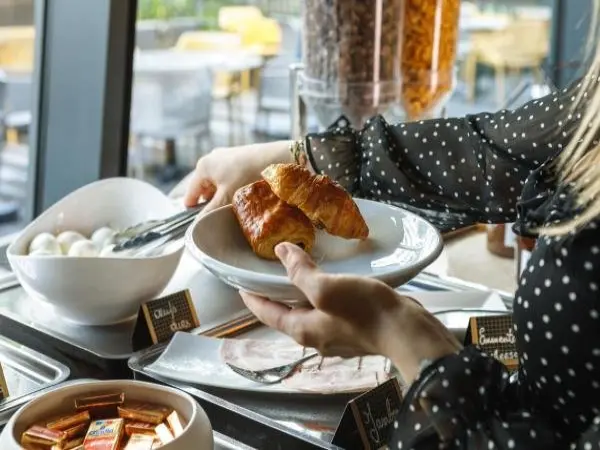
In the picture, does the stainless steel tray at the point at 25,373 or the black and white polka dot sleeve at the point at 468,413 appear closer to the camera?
the black and white polka dot sleeve at the point at 468,413

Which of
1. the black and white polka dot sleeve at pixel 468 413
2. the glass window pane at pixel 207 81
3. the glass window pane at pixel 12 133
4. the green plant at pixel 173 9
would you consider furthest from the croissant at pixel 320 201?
the glass window pane at pixel 207 81

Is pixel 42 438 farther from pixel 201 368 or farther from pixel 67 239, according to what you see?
pixel 67 239

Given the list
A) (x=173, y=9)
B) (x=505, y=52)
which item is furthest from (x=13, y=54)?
(x=505, y=52)

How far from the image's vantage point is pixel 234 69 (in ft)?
15.0

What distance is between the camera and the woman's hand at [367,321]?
0.73 m

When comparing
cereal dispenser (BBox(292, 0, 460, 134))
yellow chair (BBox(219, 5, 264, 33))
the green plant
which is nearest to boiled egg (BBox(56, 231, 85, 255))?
cereal dispenser (BBox(292, 0, 460, 134))

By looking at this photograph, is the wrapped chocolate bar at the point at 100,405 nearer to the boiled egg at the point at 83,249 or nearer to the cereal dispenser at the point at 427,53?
the boiled egg at the point at 83,249

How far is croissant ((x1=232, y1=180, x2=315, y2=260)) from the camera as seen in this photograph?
2.94 feet

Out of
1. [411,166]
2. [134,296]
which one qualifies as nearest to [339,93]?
[411,166]

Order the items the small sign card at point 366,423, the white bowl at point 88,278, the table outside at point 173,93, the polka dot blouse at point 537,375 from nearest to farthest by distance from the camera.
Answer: the polka dot blouse at point 537,375, the small sign card at point 366,423, the white bowl at point 88,278, the table outside at point 173,93

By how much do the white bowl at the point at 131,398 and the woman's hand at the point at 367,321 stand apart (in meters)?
0.11

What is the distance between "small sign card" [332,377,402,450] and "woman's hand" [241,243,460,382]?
0.06 meters

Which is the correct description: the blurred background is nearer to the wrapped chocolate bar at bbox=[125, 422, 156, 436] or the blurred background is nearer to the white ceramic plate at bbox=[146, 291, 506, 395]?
the white ceramic plate at bbox=[146, 291, 506, 395]

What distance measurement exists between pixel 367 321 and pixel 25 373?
411 mm
